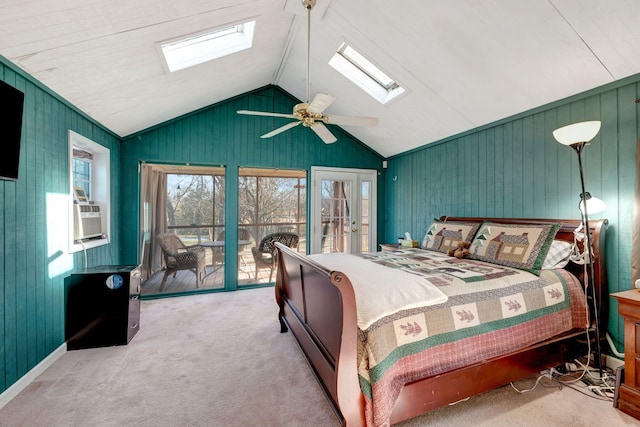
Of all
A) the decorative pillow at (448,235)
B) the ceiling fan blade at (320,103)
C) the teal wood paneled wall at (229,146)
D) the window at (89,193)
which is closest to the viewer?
the ceiling fan blade at (320,103)

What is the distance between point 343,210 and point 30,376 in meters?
4.21

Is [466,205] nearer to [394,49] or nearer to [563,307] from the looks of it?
[563,307]

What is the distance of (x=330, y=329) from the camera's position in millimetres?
1598

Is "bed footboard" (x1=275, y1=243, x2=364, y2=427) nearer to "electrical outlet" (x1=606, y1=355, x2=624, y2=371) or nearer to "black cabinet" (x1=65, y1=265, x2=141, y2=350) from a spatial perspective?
"black cabinet" (x1=65, y1=265, x2=141, y2=350)

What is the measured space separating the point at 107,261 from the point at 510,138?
5.09 m

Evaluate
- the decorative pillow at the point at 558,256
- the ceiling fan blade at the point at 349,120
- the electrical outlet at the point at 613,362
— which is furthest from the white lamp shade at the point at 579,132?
the electrical outlet at the point at 613,362

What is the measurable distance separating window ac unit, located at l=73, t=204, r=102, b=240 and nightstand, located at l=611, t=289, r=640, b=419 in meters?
4.65

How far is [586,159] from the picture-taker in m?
2.51

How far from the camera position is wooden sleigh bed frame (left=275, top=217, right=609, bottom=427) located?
4.52 feet

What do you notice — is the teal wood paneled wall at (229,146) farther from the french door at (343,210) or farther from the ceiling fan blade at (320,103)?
the ceiling fan blade at (320,103)

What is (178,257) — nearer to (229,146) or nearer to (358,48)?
(229,146)

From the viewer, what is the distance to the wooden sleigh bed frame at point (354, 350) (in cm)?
138

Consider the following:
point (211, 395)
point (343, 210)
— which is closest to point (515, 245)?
point (211, 395)

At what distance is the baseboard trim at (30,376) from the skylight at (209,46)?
111 inches
